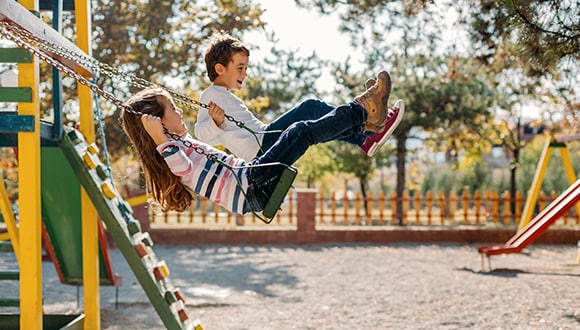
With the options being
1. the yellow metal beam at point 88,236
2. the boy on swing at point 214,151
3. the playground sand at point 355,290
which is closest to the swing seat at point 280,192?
the boy on swing at point 214,151

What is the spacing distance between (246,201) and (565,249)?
10180mm

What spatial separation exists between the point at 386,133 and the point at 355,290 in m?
4.57

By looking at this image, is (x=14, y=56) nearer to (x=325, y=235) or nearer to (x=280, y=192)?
(x=280, y=192)

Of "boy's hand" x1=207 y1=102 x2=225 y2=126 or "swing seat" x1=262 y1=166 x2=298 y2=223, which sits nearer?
"swing seat" x1=262 y1=166 x2=298 y2=223

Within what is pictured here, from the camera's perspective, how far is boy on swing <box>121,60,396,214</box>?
3.26 m

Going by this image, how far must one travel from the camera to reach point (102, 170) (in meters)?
5.06

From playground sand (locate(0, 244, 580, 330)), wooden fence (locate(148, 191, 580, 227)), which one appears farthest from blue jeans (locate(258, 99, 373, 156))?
→ wooden fence (locate(148, 191, 580, 227))

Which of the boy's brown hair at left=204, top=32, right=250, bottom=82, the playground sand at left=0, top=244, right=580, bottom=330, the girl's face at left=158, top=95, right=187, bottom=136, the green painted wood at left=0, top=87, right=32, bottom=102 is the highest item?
the boy's brown hair at left=204, top=32, right=250, bottom=82

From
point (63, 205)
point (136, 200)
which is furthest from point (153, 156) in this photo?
point (136, 200)

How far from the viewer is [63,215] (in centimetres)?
569

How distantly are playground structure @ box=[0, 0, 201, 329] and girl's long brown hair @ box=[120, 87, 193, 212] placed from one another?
2.20 feet

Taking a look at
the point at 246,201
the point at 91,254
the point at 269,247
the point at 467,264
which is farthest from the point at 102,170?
the point at 269,247

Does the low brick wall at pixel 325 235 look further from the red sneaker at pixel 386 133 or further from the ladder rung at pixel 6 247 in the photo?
the red sneaker at pixel 386 133

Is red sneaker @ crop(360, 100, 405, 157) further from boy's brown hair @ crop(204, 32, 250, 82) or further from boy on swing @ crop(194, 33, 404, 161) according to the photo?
boy's brown hair @ crop(204, 32, 250, 82)
